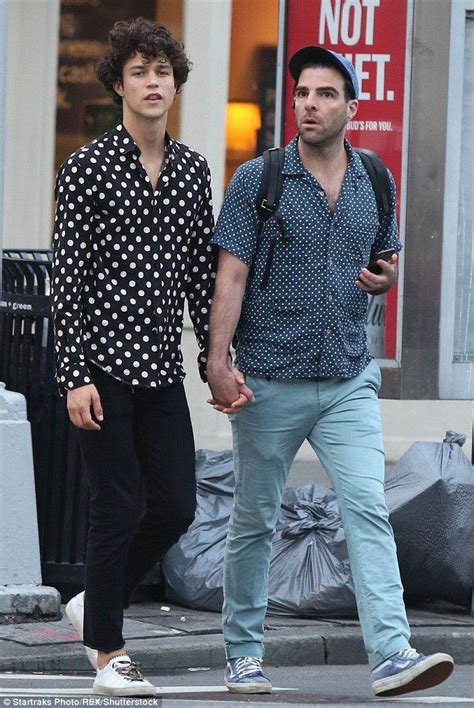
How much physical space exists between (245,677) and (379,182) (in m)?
1.58

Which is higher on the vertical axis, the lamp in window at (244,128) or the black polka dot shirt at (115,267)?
the lamp in window at (244,128)

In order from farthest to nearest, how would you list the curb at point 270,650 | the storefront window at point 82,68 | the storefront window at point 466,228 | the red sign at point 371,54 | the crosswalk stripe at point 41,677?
1. the storefront window at point 82,68
2. the red sign at point 371,54
3. the storefront window at point 466,228
4. the curb at point 270,650
5. the crosswalk stripe at point 41,677

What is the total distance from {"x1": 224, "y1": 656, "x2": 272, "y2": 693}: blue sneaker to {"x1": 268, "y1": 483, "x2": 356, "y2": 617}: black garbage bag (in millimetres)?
1585

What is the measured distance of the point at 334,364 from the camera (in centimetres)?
484

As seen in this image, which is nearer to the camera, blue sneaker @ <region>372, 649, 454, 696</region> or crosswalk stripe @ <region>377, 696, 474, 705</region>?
blue sneaker @ <region>372, 649, 454, 696</region>

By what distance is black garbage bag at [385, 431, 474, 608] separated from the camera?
265 inches

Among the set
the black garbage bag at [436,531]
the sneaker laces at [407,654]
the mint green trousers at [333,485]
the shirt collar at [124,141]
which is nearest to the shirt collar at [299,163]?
the shirt collar at [124,141]

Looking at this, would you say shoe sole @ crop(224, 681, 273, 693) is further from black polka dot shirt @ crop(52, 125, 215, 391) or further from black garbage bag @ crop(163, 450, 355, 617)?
black garbage bag @ crop(163, 450, 355, 617)

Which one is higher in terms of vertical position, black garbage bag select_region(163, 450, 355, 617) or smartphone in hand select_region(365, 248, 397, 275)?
smartphone in hand select_region(365, 248, 397, 275)

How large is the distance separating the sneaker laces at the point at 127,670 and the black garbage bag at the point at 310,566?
190 cm

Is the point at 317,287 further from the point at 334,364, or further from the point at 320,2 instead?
the point at 320,2

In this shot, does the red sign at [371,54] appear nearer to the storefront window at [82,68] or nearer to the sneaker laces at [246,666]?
the sneaker laces at [246,666]

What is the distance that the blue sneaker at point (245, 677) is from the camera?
4910 mm

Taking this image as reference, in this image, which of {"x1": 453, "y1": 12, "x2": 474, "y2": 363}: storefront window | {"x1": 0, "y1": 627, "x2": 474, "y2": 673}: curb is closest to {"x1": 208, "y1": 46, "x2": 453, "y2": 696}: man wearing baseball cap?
{"x1": 0, "y1": 627, "x2": 474, "y2": 673}: curb
